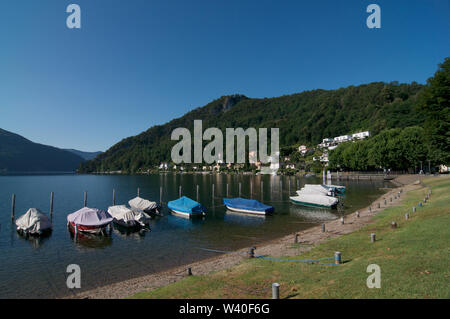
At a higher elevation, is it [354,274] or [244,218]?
[354,274]

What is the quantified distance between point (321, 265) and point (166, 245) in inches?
681

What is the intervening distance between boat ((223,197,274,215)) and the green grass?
22.2m

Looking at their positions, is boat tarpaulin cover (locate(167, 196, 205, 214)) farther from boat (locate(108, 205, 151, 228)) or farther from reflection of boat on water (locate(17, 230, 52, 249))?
reflection of boat on water (locate(17, 230, 52, 249))

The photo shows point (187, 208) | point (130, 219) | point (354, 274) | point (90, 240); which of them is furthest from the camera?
point (187, 208)

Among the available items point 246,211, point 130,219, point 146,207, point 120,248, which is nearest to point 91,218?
point 130,219

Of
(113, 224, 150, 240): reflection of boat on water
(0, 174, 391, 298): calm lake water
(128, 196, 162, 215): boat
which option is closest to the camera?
(0, 174, 391, 298): calm lake water

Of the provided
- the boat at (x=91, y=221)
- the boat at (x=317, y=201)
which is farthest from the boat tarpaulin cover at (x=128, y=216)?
the boat at (x=317, y=201)

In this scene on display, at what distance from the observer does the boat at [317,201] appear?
4591 cm

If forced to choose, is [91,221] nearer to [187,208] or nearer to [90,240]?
[90,240]

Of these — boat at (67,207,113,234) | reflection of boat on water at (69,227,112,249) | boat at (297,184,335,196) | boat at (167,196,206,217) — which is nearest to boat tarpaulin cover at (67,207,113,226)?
boat at (67,207,113,234)

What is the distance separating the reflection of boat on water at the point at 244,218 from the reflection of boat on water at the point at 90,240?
1727 cm

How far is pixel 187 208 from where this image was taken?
41.7 meters

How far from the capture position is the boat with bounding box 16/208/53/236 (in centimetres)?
3058

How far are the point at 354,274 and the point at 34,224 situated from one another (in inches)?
1385
